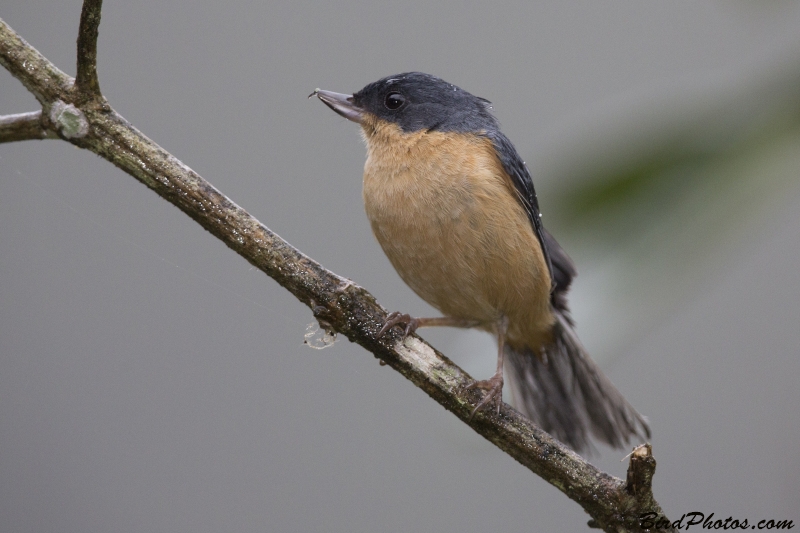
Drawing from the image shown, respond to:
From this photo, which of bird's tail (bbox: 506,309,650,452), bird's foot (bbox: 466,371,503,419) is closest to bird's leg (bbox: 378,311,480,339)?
bird's foot (bbox: 466,371,503,419)

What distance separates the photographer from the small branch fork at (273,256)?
7.52 feet

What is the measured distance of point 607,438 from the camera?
373 cm

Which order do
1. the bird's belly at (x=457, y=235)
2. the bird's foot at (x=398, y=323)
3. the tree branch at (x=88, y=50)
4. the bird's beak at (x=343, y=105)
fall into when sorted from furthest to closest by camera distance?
1. the bird's beak at (x=343, y=105)
2. the bird's belly at (x=457, y=235)
3. the bird's foot at (x=398, y=323)
4. the tree branch at (x=88, y=50)

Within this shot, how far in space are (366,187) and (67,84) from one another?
1.42m

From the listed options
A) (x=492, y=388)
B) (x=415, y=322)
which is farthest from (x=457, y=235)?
(x=492, y=388)

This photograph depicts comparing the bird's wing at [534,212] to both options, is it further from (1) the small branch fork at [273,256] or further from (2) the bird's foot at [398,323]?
(1) the small branch fork at [273,256]

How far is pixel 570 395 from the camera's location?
384cm

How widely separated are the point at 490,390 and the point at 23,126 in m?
1.89

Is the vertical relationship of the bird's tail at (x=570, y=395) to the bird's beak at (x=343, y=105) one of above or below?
below

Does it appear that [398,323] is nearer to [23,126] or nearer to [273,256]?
[273,256]

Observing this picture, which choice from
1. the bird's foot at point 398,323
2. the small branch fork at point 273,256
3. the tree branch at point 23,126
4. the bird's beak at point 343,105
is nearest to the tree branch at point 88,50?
the small branch fork at point 273,256

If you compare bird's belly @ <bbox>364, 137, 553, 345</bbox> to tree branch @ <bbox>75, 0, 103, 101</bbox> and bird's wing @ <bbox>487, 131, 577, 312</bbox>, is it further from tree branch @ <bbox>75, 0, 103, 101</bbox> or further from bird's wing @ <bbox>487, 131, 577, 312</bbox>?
tree branch @ <bbox>75, 0, 103, 101</bbox>

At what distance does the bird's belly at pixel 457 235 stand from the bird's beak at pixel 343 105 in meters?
0.36

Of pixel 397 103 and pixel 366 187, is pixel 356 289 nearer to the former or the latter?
pixel 366 187
